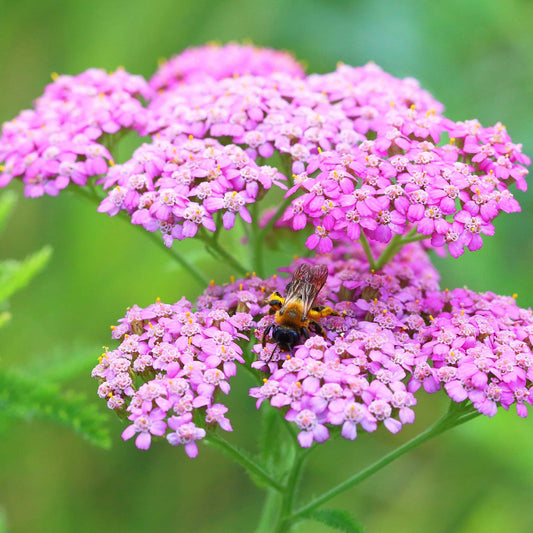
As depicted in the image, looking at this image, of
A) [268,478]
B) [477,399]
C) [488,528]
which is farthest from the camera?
[488,528]

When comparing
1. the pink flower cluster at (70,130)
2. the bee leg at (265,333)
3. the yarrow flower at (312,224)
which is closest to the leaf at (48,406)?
the yarrow flower at (312,224)

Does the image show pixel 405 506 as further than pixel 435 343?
Yes

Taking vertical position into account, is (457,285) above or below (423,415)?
above

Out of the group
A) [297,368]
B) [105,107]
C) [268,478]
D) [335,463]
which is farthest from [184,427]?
[335,463]

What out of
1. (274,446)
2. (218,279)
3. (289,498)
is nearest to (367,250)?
(274,446)

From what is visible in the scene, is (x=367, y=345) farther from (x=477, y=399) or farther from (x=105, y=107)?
(x=105, y=107)

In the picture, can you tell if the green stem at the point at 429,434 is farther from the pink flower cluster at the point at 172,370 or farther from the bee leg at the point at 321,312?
the pink flower cluster at the point at 172,370

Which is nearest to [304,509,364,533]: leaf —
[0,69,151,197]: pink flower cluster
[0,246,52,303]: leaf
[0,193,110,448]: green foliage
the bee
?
the bee
